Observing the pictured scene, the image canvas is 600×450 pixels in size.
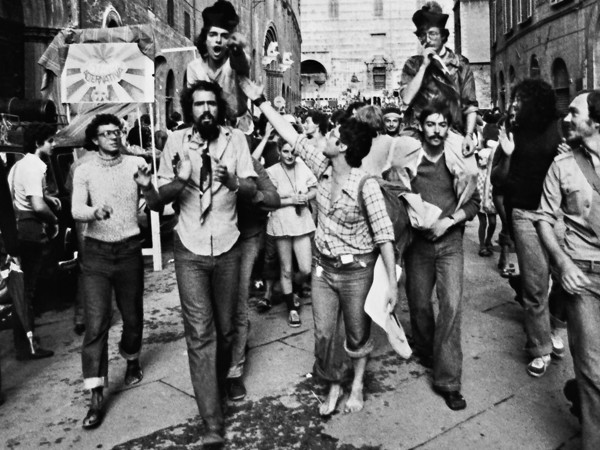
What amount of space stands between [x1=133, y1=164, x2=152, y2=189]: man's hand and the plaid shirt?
3.32 feet

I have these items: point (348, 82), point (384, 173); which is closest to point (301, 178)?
point (384, 173)

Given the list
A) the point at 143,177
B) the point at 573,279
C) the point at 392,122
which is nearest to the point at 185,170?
the point at 143,177

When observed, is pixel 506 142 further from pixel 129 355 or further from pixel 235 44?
pixel 129 355

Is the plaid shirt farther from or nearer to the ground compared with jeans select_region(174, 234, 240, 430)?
farther from the ground

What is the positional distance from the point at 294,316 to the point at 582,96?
3.64 m

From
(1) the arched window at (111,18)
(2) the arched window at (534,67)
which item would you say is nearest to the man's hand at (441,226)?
(1) the arched window at (111,18)

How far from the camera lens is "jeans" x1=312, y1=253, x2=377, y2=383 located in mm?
4109

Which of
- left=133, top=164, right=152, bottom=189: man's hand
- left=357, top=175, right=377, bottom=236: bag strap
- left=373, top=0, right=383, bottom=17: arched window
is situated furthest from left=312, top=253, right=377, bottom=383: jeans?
left=373, top=0, right=383, bottom=17: arched window

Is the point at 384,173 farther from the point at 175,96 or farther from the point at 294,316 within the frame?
the point at 175,96

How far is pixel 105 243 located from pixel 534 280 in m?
3.25

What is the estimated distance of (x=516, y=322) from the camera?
20.2 ft

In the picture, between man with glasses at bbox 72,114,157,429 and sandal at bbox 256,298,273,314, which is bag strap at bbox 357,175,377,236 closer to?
man with glasses at bbox 72,114,157,429

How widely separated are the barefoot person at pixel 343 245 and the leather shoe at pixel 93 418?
4.93 ft

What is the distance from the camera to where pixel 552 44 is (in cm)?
2252
